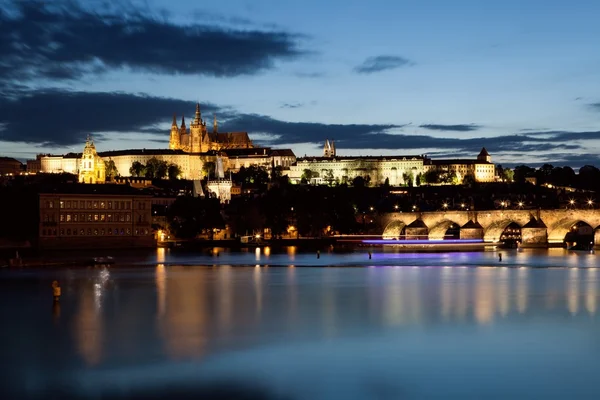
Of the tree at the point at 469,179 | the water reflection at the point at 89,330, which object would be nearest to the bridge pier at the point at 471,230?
the water reflection at the point at 89,330

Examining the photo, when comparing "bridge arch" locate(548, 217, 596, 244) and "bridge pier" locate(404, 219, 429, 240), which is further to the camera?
"bridge pier" locate(404, 219, 429, 240)

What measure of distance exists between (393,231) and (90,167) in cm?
5137

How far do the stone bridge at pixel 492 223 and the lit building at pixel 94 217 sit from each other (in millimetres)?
25650

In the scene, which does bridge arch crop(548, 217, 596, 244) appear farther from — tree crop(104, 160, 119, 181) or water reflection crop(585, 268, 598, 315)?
tree crop(104, 160, 119, 181)

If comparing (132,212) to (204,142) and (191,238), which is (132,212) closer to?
(191,238)

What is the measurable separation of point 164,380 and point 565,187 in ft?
533

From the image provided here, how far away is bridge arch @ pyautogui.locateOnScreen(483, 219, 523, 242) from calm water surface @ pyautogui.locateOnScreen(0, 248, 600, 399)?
3756cm

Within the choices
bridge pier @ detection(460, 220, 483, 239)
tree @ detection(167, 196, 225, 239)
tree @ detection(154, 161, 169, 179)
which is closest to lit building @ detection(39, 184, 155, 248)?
tree @ detection(167, 196, 225, 239)

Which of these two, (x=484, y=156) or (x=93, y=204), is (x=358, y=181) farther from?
(x=93, y=204)

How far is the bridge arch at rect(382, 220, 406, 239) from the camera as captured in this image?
97.1 m

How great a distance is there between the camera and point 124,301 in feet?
112

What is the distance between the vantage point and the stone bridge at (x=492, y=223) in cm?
7862

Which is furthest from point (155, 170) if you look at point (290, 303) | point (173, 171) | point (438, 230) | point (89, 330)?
point (89, 330)

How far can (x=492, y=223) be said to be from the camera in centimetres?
8519
